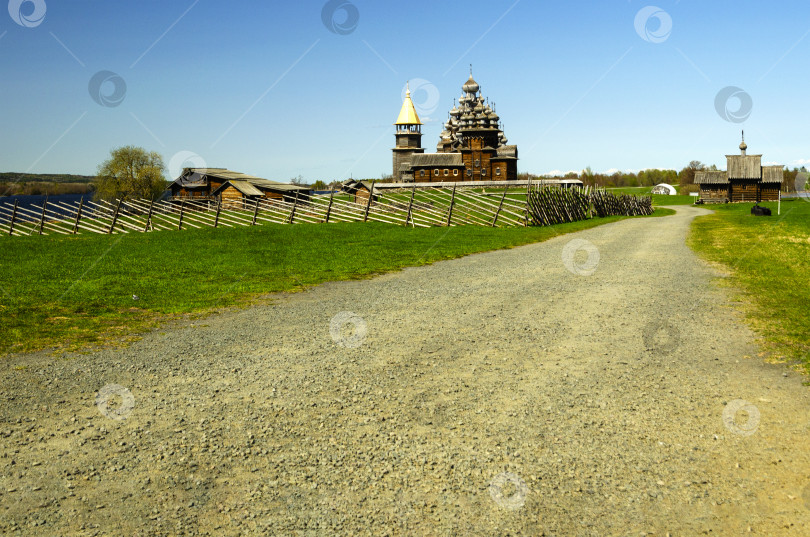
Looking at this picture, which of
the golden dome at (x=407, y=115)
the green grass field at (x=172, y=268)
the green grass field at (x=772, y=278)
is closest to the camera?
the green grass field at (x=772, y=278)

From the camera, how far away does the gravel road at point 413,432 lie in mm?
3951

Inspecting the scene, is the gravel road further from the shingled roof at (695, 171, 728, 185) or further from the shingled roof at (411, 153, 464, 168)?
the shingled roof at (411, 153, 464, 168)

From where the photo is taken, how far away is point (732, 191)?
80750mm

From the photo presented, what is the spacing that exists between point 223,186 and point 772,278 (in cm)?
5827

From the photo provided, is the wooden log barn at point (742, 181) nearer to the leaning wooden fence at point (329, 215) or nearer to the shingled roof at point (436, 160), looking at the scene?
the shingled roof at point (436, 160)

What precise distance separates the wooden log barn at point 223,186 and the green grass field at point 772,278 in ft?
156

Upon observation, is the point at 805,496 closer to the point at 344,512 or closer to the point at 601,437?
the point at 601,437

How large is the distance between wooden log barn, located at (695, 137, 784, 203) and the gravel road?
80.9m

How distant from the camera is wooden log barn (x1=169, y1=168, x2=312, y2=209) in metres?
63.3

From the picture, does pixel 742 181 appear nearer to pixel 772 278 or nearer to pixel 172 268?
pixel 772 278

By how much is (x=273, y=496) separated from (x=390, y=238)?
2070cm

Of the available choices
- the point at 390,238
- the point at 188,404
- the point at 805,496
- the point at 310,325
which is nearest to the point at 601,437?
the point at 805,496

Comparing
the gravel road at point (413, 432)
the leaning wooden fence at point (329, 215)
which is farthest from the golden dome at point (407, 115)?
the gravel road at point (413, 432)

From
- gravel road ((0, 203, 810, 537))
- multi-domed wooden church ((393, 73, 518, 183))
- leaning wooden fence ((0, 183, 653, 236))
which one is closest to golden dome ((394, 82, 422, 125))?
multi-domed wooden church ((393, 73, 518, 183))
